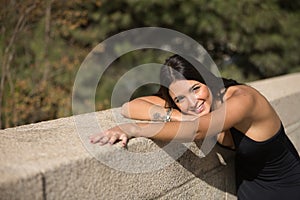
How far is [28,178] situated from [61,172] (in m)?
0.14

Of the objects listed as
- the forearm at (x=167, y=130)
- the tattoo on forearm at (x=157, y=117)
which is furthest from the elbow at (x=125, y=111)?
the forearm at (x=167, y=130)

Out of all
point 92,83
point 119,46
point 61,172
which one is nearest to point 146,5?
point 119,46

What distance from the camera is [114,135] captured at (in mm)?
1871

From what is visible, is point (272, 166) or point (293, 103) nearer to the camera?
point (272, 166)

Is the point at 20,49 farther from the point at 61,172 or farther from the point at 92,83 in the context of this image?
the point at 61,172

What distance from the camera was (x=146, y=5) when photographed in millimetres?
6562

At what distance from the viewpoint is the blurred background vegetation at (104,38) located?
4898 millimetres

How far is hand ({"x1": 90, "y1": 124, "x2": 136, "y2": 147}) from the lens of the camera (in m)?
1.84

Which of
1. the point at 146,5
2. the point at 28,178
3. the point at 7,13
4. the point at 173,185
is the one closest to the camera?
the point at 28,178

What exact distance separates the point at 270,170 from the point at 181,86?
633mm

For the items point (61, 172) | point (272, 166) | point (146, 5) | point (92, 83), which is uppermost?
point (61, 172)

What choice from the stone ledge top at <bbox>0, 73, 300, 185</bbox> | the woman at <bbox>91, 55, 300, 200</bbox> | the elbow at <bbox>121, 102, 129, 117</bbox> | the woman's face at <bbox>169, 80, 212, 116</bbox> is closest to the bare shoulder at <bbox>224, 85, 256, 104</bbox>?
the woman at <bbox>91, 55, 300, 200</bbox>

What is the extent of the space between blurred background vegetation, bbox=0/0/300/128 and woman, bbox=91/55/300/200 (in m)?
2.66

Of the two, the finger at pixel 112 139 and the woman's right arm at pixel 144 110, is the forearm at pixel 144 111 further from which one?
the finger at pixel 112 139
